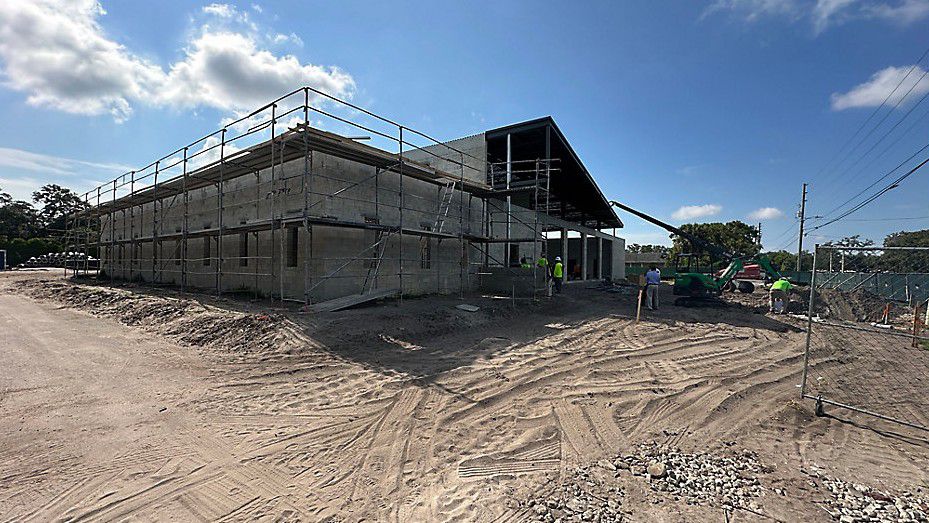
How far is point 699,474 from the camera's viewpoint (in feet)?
11.6

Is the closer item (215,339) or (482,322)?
(215,339)

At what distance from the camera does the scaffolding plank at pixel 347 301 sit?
1017 centimetres

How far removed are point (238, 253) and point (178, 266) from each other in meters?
6.27

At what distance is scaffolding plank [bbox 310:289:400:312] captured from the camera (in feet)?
33.4

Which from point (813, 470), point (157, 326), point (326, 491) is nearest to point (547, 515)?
point (326, 491)

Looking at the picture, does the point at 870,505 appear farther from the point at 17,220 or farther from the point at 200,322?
the point at 17,220

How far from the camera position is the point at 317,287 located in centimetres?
1144

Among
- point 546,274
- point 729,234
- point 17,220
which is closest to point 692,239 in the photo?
point 546,274

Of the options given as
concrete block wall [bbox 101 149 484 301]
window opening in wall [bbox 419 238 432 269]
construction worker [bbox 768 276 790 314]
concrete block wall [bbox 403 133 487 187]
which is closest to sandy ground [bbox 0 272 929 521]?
concrete block wall [bbox 101 149 484 301]

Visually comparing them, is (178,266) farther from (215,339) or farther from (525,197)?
(525,197)

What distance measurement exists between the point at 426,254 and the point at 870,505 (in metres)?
13.1

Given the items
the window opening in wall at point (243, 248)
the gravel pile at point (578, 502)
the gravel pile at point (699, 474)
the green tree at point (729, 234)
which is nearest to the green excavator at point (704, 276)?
the gravel pile at point (699, 474)

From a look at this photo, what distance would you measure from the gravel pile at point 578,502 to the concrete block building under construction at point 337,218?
8.47m

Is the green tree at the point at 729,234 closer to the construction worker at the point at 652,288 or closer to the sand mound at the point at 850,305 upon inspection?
the sand mound at the point at 850,305
